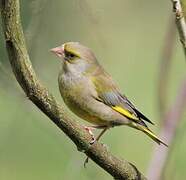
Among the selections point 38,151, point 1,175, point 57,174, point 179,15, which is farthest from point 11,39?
point 38,151

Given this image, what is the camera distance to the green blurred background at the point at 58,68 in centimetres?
371

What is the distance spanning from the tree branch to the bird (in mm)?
679

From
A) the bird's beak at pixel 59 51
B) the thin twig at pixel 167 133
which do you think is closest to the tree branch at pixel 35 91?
the thin twig at pixel 167 133

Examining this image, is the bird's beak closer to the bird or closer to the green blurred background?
the bird

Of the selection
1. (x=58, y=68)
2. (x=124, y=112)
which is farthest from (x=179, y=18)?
(x=58, y=68)

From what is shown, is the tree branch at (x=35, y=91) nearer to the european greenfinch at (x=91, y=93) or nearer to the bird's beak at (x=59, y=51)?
the european greenfinch at (x=91, y=93)

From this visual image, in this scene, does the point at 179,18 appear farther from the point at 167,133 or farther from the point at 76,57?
the point at 76,57

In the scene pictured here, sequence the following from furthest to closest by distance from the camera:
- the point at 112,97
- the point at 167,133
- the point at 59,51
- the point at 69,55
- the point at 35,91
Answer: the point at 112,97, the point at 69,55, the point at 59,51, the point at 167,133, the point at 35,91

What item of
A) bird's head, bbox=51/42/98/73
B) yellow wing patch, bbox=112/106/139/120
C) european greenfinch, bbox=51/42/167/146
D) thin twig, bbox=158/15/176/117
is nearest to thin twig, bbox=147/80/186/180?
thin twig, bbox=158/15/176/117

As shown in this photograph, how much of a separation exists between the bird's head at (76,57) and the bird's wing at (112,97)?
3.0 inches

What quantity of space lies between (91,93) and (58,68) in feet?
4.69

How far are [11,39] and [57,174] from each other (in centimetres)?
428

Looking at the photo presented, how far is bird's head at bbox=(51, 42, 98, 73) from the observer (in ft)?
12.5

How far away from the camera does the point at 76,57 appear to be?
3908mm
